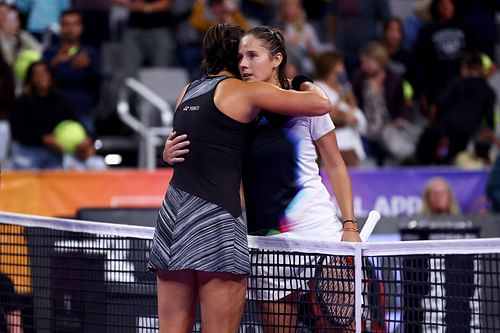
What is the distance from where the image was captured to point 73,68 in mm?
13008

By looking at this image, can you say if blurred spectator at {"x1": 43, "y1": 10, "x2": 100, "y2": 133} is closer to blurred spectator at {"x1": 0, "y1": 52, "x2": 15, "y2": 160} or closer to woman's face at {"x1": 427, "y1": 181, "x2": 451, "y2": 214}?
blurred spectator at {"x1": 0, "y1": 52, "x2": 15, "y2": 160}

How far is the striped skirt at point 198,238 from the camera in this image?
532cm

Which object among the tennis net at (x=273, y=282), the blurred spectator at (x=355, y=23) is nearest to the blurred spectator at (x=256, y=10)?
the blurred spectator at (x=355, y=23)

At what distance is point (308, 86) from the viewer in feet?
19.0

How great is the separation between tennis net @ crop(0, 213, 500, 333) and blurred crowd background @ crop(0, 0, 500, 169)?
4.95 metres

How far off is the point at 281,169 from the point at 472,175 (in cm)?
645

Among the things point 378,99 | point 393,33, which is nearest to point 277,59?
point 378,99

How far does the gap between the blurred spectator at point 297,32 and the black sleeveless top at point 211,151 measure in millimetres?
8471

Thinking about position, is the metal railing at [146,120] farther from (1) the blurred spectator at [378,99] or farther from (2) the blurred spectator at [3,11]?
(1) the blurred spectator at [378,99]

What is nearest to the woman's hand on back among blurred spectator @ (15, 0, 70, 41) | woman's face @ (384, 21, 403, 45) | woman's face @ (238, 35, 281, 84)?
woman's face @ (238, 35, 281, 84)

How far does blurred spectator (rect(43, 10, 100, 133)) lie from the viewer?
13.0m

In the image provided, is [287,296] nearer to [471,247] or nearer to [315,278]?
[315,278]

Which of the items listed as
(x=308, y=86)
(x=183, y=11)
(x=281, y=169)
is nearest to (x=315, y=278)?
(x=281, y=169)

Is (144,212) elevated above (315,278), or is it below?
above
